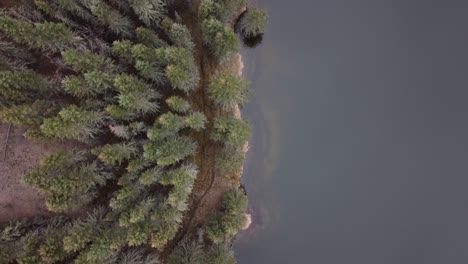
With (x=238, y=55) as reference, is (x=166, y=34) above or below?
below

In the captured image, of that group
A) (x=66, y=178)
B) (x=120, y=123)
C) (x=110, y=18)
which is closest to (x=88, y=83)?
(x=120, y=123)

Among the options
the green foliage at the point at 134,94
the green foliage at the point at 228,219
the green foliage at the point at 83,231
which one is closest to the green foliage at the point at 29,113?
the green foliage at the point at 134,94

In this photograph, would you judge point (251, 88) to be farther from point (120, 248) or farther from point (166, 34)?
point (120, 248)

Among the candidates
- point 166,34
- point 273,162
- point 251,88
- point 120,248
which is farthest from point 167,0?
point 120,248

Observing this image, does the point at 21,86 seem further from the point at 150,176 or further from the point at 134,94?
the point at 150,176

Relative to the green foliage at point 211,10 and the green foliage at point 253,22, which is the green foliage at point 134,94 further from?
the green foliage at point 253,22

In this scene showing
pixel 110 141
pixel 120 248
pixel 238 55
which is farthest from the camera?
pixel 238 55
